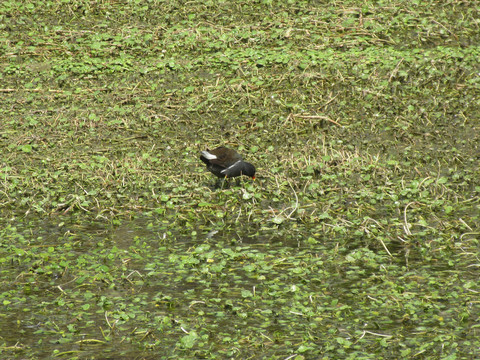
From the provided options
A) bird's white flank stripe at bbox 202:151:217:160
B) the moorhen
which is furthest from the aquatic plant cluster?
bird's white flank stripe at bbox 202:151:217:160

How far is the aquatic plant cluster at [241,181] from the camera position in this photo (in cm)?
741

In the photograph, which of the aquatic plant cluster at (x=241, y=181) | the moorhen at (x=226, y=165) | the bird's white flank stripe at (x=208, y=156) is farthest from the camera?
the bird's white flank stripe at (x=208, y=156)

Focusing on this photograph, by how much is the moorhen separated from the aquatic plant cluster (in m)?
0.30

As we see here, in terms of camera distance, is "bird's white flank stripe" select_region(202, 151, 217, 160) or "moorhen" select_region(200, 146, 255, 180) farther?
"bird's white flank stripe" select_region(202, 151, 217, 160)

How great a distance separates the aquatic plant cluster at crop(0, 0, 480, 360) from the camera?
24.3ft

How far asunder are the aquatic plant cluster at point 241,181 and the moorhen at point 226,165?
295 mm

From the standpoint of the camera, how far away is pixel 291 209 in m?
10.4

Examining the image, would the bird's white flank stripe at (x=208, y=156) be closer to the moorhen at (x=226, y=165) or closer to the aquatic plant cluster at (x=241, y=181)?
the moorhen at (x=226, y=165)

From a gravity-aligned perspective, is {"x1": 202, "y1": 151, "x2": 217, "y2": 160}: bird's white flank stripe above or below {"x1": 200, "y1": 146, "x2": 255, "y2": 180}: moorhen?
above

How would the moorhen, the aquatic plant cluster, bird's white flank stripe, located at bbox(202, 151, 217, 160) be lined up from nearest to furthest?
the aquatic plant cluster < the moorhen < bird's white flank stripe, located at bbox(202, 151, 217, 160)

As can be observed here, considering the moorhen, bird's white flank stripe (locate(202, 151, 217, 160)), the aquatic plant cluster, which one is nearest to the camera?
the aquatic plant cluster

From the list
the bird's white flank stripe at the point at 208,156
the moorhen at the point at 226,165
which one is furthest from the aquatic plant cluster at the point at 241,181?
the bird's white flank stripe at the point at 208,156

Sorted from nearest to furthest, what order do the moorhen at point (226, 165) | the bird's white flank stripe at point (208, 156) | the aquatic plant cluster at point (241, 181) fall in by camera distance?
the aquatic plant cluster at point (241, 181)
the moorhen at point (226, 165)
the bird's white flank stripe at point (208, 156)

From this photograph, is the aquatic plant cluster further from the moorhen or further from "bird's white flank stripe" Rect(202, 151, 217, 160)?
"bird's white flank stripe" Rect(202, 151, 217, 160)
